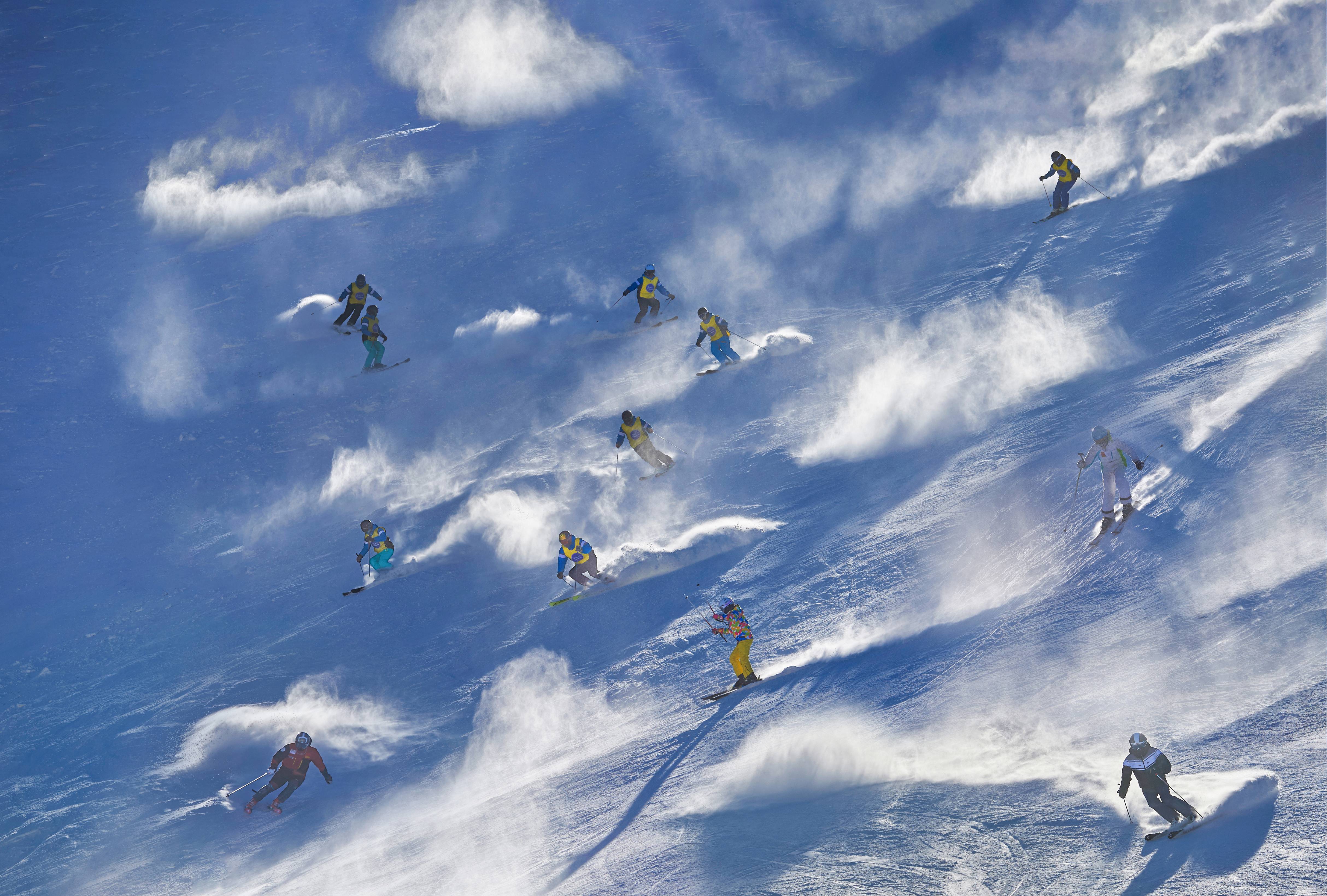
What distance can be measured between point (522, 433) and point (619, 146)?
1227 centimetres

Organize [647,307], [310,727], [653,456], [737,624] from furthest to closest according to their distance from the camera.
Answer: [647,307], [653,456], [310,727], [737,624]

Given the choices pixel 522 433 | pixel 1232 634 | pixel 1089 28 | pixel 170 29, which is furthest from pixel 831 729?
pixel 170 29

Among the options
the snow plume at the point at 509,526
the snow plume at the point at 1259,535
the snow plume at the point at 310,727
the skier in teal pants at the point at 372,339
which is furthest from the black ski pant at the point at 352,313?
the snow plume at the point at 1259,535

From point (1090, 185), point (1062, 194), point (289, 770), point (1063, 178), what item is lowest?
point (289, 770)

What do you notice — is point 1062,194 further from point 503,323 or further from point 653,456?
point 503,323

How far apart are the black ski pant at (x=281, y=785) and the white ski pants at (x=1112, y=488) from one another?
468 inches

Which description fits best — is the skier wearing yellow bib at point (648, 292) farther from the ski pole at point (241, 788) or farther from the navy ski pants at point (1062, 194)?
the ski pole at point (241, 788)

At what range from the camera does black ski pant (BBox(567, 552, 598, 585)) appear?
51.1 ft

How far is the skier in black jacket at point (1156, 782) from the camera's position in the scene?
1029cm

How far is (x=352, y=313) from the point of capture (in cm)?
2203

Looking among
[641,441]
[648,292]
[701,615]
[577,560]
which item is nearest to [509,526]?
[577,560]

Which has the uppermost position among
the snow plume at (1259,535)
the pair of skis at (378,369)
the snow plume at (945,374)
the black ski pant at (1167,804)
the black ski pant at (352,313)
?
the black ski pant at (352,313)

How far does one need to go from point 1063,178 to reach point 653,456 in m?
11.2

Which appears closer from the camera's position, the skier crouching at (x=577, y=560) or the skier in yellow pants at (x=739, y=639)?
the skier in yellow pants at (x=739, y=639)
